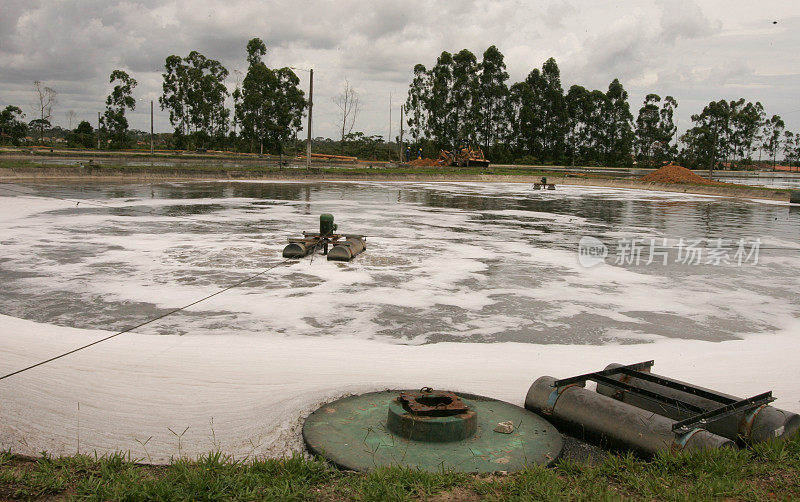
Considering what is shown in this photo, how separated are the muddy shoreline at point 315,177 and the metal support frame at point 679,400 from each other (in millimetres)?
29212

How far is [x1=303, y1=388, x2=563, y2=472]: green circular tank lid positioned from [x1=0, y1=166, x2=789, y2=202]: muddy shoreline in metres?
28.4

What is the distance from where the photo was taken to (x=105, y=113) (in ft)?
229

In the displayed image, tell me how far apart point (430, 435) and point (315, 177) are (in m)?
32.3

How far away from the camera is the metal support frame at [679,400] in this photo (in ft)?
11.3

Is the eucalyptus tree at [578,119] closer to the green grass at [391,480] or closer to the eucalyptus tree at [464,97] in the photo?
the eucalyptus tree at [464,97]

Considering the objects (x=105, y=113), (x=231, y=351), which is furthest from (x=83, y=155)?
(x=231, y=351)

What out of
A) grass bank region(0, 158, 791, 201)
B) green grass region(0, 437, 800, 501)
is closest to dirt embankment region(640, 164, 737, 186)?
grass bank region(0, 158, 791, 201)

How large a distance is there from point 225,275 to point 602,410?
245 inches

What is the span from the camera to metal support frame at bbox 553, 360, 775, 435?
Answer: 135 inches

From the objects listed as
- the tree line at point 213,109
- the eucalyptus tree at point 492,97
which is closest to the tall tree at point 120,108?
the tree line at point 213,109

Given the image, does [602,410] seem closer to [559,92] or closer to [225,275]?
[225,275]

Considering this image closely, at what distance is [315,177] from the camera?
3500 centimetres

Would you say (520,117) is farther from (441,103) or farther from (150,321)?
→ (150,321)

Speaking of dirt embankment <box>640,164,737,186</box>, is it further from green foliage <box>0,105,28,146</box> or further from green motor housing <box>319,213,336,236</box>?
green foliage <box>0,105,28,146</box>
